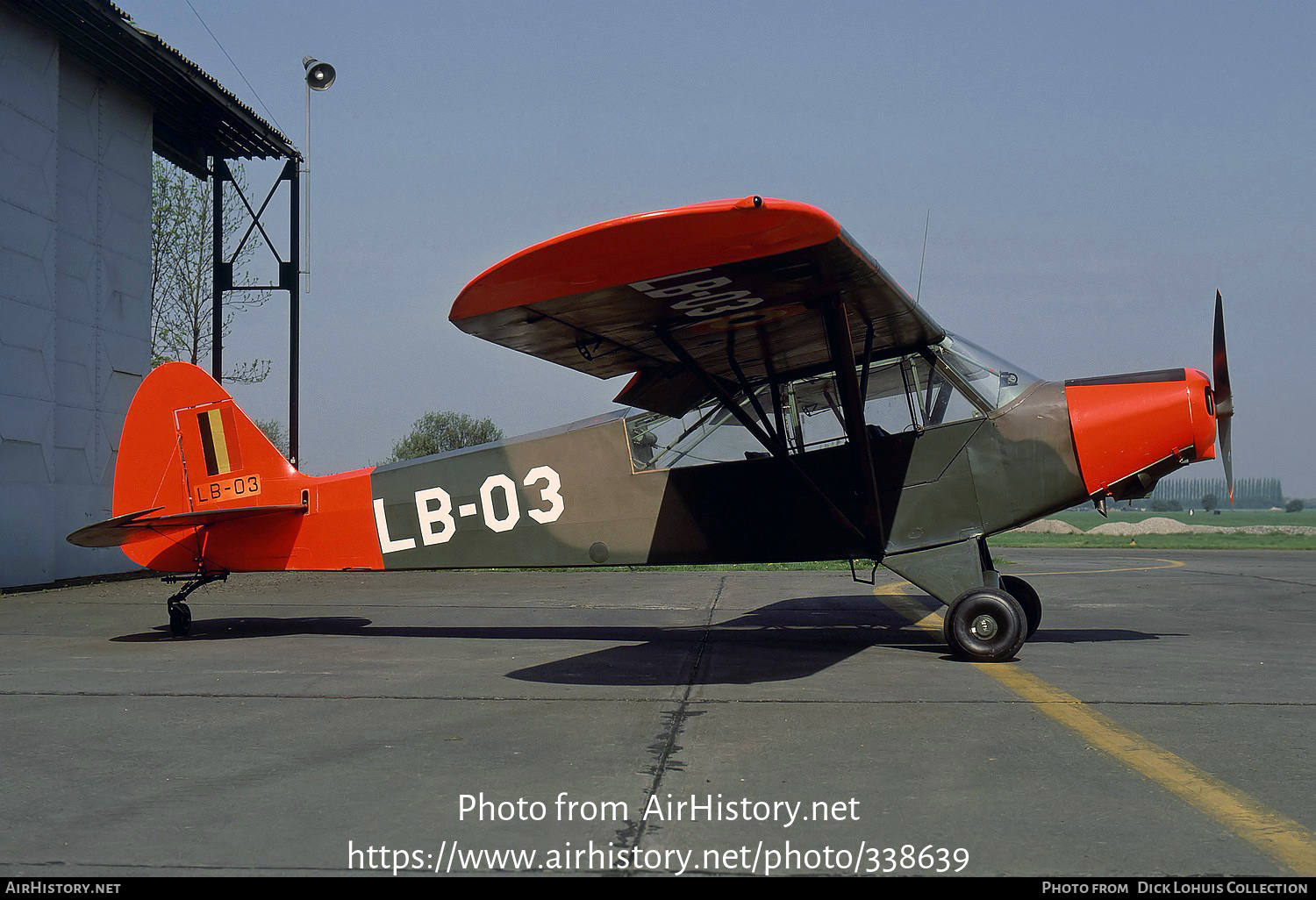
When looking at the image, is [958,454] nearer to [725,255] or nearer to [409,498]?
[725,255]

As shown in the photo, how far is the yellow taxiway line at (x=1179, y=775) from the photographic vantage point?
323cm

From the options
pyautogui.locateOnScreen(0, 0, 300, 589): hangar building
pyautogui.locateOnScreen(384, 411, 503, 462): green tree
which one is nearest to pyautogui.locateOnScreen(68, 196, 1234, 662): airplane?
pyautogui.locateOnScreen(0, 0, 300, 589): hangar building

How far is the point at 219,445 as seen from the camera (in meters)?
9.89

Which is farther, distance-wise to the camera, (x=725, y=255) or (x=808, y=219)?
(x=725, y=255)

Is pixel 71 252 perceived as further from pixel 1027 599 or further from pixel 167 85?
pixel 1027 599

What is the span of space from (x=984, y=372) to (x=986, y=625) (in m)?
2.14

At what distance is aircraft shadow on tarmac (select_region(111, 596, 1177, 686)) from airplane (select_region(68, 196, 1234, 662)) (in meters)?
0.74

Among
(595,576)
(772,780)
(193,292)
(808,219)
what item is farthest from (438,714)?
(193,292)

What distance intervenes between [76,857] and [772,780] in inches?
102

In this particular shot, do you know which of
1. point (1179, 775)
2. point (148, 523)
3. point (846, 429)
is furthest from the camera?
point (148, 523)

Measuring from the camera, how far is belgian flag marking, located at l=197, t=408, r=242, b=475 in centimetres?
988

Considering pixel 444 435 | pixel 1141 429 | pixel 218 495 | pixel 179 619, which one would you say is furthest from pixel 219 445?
pixel 444 435

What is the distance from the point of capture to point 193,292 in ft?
95.5

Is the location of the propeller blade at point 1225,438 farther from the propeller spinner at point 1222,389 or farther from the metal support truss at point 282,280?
the metal support truss at point 282,280
